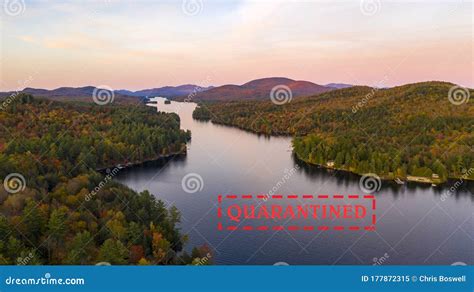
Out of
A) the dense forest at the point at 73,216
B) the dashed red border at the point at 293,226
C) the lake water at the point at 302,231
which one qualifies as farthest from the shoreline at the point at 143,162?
the dashed red border at the point at 293,226

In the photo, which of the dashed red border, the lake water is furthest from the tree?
the dashed red border

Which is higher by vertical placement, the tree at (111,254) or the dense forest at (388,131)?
the dense forest at (388,131)

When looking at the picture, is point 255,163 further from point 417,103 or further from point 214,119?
point 214,119

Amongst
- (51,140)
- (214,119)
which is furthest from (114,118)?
(214,119)

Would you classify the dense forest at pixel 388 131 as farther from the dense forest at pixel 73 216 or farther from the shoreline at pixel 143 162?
the dense forest at pixel 73 216

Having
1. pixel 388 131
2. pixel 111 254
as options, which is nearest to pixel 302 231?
pixel 111 254
